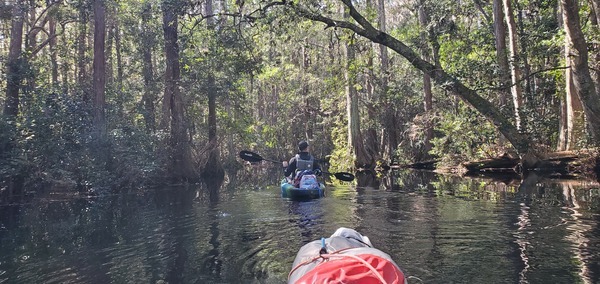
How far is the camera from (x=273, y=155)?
40.1 meters

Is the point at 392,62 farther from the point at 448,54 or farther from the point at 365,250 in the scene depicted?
the point at 365,250

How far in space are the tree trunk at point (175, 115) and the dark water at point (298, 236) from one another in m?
8.51

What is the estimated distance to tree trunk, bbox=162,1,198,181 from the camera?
2188 cm

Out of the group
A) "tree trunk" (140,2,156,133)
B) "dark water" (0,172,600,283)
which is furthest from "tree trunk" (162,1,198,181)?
"dark water" (0,172,600,283)

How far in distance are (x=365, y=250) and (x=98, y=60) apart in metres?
17.0

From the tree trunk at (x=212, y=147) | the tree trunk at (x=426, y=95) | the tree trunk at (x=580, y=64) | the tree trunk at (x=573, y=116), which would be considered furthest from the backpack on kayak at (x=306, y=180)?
the tree trunk at (x=426, y=95)

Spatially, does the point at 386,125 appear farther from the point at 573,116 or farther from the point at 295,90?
the point at 573,116

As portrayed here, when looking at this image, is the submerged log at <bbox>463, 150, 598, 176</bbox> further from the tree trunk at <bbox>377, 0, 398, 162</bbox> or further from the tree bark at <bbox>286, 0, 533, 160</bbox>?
the tree trunk at <bbox>377, 0, 398, 162</bbox>

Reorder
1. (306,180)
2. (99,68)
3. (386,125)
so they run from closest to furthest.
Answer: (306,180), (99,68), (386,125)

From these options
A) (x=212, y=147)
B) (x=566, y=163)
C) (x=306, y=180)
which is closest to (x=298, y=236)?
(x=306, y=180)

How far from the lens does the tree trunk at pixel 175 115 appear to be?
71.8ft

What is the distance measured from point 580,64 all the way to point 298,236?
1000 centimetres

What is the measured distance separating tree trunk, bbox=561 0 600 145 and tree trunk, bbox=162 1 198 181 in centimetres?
1490

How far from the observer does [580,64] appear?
13.4 metres
